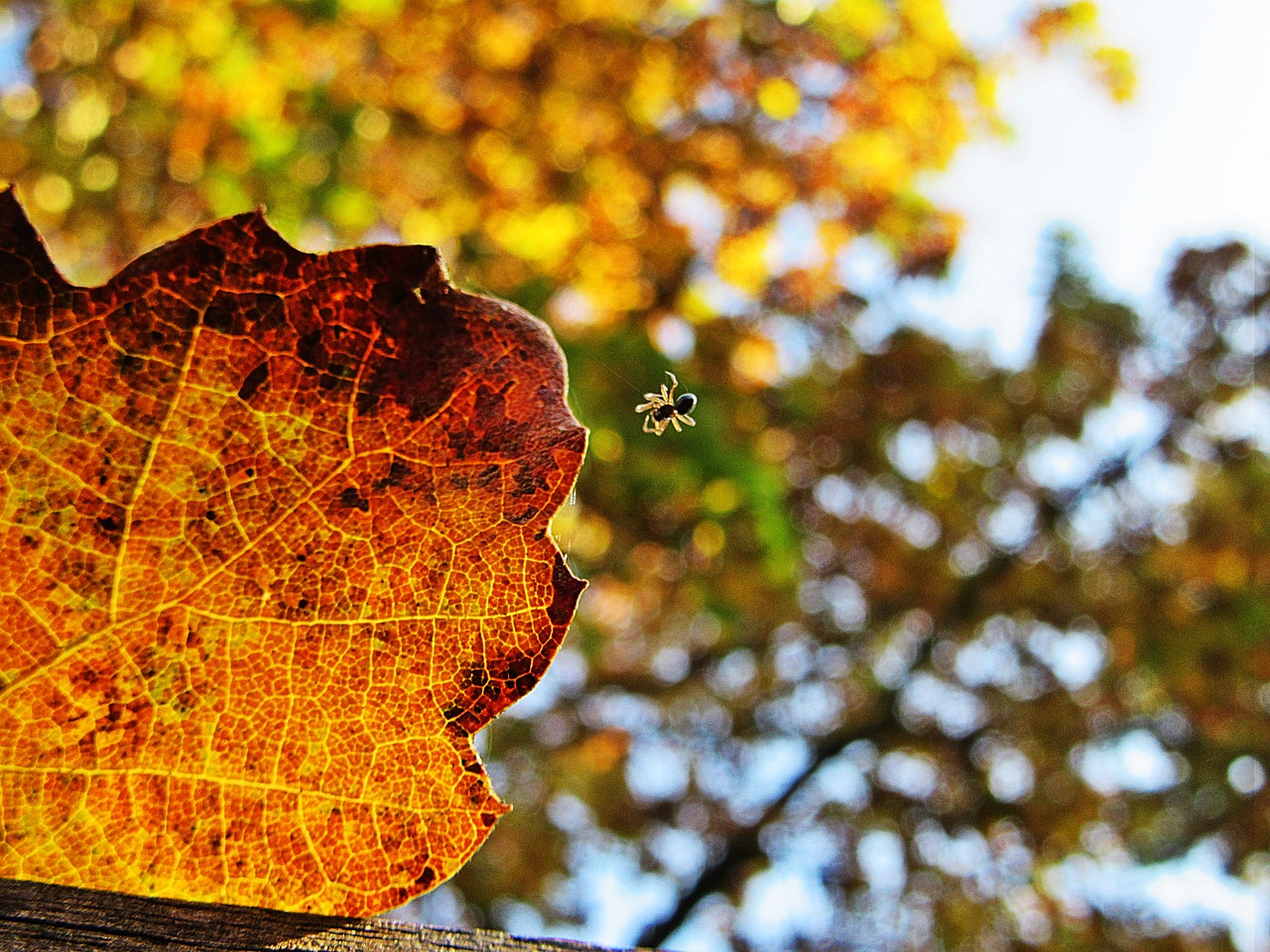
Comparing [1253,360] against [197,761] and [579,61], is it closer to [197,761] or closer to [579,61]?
[579,61]

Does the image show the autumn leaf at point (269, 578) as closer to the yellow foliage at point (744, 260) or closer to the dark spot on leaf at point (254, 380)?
the dark spot on leaf at point (254, 380)

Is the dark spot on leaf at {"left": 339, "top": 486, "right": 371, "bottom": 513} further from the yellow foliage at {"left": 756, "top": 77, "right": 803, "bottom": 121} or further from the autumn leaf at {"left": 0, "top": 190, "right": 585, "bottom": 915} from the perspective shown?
the yellow foliage at {"left": 756, "top": 77, "right": 803, "bottom": 121}

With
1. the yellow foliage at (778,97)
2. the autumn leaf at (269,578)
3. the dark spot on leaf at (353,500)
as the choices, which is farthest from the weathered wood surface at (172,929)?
the yellow foliage at (778,97)

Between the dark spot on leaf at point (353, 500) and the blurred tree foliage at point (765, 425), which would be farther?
the blurred tree foliage at point (765, 425)

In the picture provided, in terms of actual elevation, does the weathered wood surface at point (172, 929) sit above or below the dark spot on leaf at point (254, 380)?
below

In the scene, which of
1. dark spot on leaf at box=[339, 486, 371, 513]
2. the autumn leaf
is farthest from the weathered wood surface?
dark spot on leaf at box=[339, 486, 371, 513]
